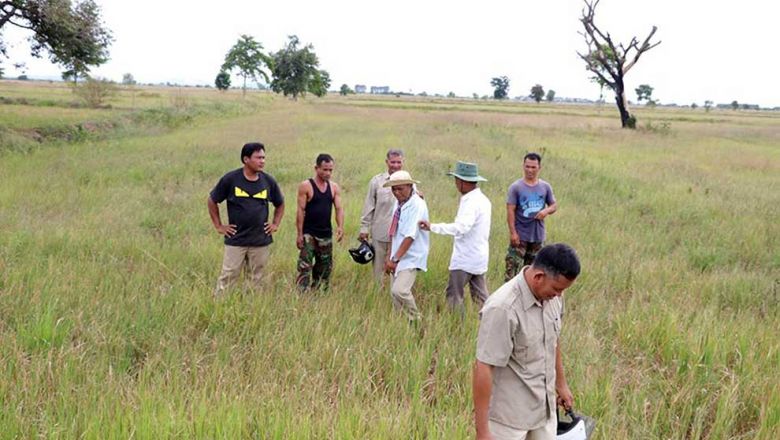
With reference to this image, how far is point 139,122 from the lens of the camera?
2770cm

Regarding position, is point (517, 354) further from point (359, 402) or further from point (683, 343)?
point (683, 343)

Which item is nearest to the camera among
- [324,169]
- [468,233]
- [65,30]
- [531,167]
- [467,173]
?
[467,173]

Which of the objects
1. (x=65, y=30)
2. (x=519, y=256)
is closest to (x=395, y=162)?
(x=519, y=256)

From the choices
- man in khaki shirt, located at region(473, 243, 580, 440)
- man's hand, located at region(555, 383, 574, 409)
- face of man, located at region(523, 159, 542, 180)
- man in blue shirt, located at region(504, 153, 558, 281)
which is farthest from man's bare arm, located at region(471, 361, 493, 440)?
face of man, located at region(523, 159, 542, 180)

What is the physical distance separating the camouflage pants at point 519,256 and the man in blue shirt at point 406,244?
1.56 meters

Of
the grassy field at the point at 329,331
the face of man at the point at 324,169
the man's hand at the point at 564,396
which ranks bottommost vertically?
the grassy field at the point at 329,331

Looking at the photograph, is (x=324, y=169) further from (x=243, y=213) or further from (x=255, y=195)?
(x=243, y=213)

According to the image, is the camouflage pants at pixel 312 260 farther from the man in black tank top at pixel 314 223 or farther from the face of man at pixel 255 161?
the face of man at pixel 255 161

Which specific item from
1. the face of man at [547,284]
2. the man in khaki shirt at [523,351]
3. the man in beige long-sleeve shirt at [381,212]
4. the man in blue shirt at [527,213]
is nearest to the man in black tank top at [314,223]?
the man in beige long-sleeve shirt at [381,212]

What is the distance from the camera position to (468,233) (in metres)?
4.80

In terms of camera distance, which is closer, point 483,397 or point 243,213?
point 483,397

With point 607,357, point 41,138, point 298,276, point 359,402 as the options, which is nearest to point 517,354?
point 359,402

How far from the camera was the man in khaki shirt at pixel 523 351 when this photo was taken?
93.3 inches

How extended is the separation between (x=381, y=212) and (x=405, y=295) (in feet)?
4.55
